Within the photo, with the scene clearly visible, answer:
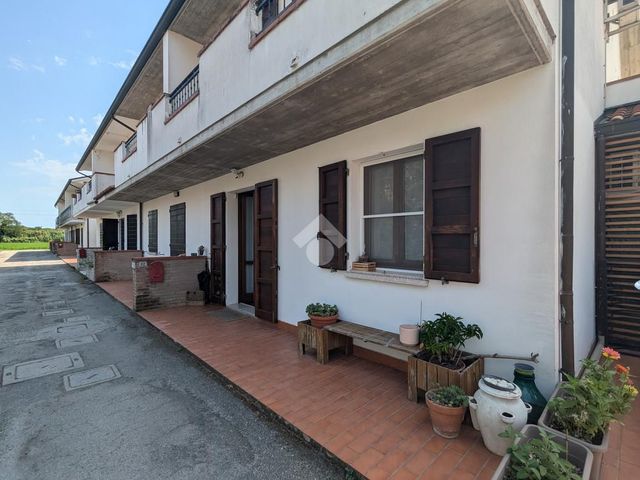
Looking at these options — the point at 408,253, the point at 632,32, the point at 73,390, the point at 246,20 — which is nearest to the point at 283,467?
the point at 408,253

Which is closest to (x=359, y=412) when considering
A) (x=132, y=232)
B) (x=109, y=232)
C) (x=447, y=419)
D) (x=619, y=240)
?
(x=447, y=419)

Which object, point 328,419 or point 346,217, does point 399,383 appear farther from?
point 346,217

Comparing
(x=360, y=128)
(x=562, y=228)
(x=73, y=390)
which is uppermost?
(x=360, y=128)

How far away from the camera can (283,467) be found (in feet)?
7.63

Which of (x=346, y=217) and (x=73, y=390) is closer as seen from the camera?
(x=73, y=390)

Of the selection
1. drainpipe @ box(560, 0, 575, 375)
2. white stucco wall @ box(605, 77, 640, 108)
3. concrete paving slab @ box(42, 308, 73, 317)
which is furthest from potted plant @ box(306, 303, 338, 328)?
concrete paving slab @ box(42, 308, 73, 317)

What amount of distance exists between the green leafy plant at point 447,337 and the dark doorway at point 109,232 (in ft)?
70.9

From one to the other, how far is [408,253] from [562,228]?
158 cm

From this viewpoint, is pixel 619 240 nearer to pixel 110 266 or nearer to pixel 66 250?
pixel 110 266

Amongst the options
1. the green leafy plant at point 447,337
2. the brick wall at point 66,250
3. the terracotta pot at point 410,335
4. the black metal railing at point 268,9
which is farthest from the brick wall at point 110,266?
the brick wall at point 66,250

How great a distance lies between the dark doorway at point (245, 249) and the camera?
7.27 meters

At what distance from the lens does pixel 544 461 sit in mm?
1665

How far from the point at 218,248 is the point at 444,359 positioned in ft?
19.5

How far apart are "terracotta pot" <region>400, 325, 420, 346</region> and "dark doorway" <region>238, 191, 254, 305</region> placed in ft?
15.3
